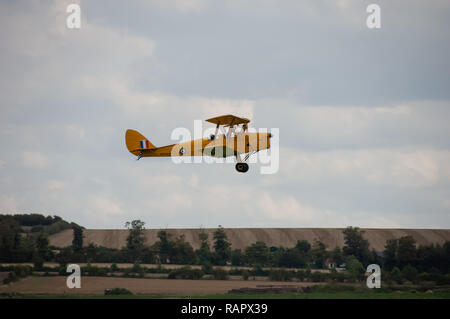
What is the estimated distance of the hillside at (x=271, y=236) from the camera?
96188 mm

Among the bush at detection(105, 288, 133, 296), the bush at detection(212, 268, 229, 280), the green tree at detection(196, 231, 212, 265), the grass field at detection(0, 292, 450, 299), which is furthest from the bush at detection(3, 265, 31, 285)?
the bush at detection(212, 268, 229, 280)

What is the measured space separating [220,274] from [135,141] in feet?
118

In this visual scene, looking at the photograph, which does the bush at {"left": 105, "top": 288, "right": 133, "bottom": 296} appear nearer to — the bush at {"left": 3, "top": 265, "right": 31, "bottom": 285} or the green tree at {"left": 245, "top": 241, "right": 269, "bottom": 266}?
the bush at {"left": 3, "top": 265, "right": 31, "bottom": 285}

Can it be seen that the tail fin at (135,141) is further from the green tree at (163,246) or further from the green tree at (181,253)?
the green tree at (181,253)

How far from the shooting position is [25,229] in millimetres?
98000

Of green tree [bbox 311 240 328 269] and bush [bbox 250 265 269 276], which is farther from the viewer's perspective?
green tree [bbox 311 240 328 269]

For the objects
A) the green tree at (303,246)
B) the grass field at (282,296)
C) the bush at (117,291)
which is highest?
the green tree at (303,246)

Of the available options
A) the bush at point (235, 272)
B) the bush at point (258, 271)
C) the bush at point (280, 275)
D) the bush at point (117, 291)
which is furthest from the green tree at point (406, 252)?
the bush at point (117, 291)

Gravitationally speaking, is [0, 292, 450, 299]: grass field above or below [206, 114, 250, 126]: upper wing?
below

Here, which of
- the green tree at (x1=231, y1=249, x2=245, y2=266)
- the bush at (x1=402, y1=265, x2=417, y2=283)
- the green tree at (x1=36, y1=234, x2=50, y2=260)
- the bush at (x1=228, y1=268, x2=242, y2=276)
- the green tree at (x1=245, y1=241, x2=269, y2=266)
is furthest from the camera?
the green tree at (x1=245, y1=241, x2=269, y2=266)

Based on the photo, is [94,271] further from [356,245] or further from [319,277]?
[356,245]

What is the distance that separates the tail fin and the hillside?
4224 cm

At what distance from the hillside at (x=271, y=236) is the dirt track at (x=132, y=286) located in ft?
40.8

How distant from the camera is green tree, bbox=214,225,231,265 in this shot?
94938mm
